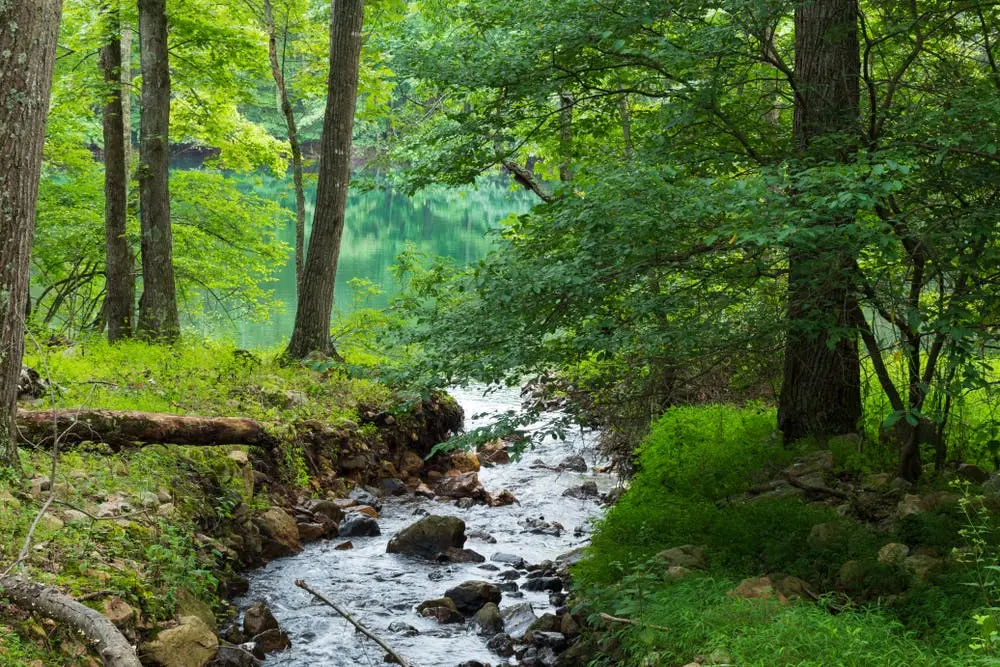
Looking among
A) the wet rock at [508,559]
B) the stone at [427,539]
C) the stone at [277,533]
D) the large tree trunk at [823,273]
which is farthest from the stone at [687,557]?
the stone at [277,533]

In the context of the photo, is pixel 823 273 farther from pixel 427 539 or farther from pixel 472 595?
pixel 427 539

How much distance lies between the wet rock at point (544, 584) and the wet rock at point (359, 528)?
188 cm

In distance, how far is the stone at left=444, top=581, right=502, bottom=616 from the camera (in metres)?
7.16

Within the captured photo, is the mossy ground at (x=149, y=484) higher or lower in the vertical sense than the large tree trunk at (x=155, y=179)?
lower

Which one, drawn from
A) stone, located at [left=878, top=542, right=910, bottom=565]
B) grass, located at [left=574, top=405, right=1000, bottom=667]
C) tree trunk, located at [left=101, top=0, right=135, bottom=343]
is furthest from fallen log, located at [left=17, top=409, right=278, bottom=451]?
tree trunk, located at [left=101, top=0, right=135, bottom=343]

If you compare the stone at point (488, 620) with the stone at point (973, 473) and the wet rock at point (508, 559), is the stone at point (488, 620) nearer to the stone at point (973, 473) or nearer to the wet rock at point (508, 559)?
the wet rock at point (508, 559)

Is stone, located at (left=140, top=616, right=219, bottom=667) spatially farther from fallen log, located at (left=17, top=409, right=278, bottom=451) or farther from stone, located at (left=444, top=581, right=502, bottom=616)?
stone, located at (left=444, top=581, right=502, bottom=616)

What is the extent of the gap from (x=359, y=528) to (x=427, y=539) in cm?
80

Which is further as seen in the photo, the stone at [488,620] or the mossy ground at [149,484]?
the stone at [488,620]

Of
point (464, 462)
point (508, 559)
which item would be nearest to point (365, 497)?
point (508, 559)

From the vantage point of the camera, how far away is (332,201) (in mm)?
11805

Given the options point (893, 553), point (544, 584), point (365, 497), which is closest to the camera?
point (893, 553)

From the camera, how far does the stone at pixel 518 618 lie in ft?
21.8

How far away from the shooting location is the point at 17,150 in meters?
5.26
